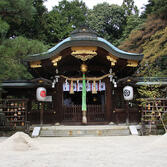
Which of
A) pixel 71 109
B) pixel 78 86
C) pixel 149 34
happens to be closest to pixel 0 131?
pixel 71 109

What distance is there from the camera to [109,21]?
3155 centimetres

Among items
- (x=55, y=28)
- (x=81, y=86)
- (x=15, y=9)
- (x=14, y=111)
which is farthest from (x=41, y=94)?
(x=55, y=28)

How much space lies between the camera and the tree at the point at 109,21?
31.0 metres

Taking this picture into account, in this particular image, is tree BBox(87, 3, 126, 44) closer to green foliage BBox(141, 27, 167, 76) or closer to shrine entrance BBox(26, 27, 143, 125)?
green foliage BBox(141, 27, 167, 76)

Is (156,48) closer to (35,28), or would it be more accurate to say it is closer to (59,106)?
(59,106)

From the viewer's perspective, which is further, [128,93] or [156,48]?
[156,48]

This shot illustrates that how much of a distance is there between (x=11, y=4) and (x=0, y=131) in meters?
5.76

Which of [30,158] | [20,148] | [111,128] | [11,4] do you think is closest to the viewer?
[30,158]

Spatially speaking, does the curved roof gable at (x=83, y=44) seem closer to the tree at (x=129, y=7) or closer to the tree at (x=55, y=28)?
the tree at (x=55, y=28)

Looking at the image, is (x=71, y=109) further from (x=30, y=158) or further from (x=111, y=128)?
(x=30, y=158)

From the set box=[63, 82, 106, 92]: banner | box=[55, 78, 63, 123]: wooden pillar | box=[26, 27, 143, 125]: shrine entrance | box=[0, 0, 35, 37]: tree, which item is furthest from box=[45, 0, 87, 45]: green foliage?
box=[0, 0, 35, 37]: tree

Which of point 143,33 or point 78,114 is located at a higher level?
point 143,33

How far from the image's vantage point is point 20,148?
635 cm

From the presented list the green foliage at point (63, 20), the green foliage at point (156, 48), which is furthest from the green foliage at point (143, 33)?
the green foliage at point (63, 20)
